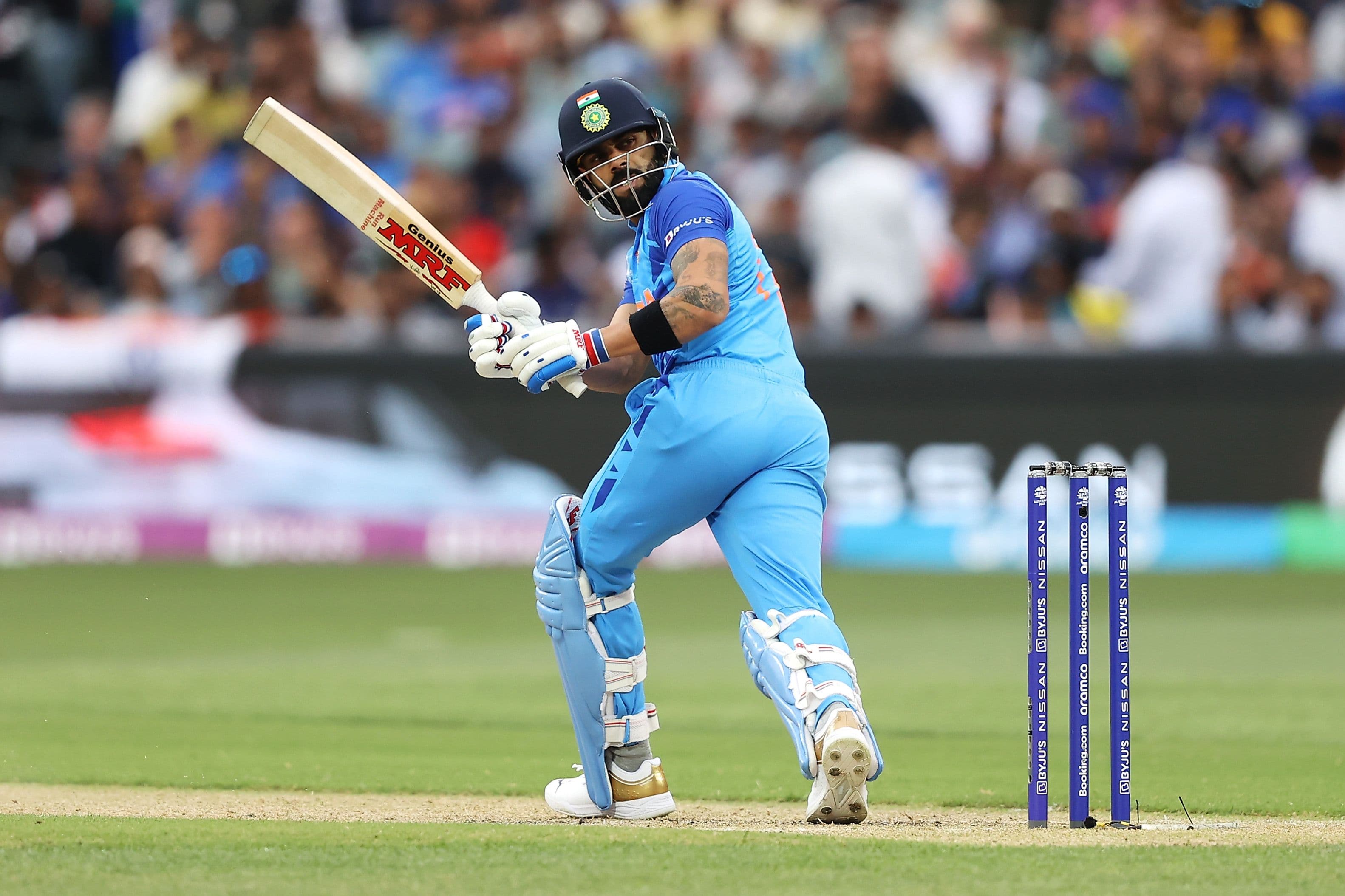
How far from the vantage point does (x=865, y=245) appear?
13.0 m

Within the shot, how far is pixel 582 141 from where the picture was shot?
208 inches

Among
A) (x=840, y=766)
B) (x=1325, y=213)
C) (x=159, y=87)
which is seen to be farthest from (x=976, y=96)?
(x=840, y=766)

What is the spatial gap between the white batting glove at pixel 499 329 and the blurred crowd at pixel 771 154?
7.34 m

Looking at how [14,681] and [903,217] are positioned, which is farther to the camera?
[903,217]

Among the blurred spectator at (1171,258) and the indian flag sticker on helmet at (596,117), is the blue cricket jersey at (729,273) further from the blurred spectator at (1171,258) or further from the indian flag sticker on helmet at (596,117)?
the blurred spectator at (1171,258)

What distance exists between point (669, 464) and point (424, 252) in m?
1.14

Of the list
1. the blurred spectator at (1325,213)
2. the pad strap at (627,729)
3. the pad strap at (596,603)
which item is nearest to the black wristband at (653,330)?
the pad strap at (596,603)

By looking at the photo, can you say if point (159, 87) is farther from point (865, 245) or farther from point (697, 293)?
point (697, 293)

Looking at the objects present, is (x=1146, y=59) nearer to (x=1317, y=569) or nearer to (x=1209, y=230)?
(x=1209, y=230)

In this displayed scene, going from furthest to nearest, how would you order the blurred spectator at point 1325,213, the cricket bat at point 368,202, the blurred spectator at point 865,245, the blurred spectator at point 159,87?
the blurred spectator at point 159,87 < the blurred spectator at point 1325,213 < the blurred spectator at point 865,245 < the cricket bat at point 368,202

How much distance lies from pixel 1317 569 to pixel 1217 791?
7.13 meters

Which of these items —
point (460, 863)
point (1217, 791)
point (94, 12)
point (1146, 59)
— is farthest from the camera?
point (94, 12)

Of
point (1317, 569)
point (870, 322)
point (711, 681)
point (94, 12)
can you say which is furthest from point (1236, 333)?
point (94, 12)

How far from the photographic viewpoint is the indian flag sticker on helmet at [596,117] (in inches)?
208
